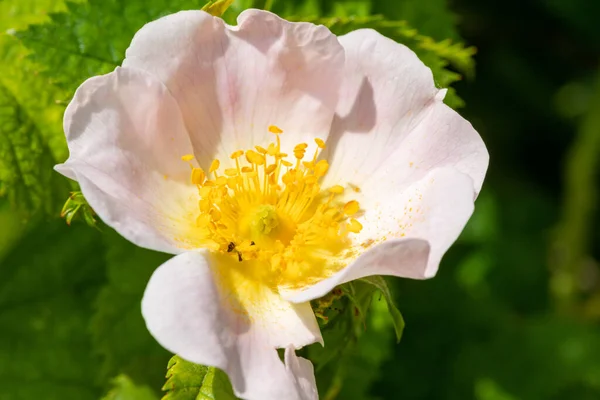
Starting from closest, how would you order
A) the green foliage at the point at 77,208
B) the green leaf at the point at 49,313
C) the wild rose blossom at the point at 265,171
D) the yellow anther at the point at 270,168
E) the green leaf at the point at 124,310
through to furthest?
the wild rose blossom at the point at 265,171 → the green foliage at the point at 77,208 → the yellow anther at the point at 270,168 → the green leaf at the point at 124,310 → the green leaf at the point at 49,313

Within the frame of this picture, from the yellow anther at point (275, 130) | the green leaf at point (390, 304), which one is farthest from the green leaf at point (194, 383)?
the yellow anther at point (275, 130)

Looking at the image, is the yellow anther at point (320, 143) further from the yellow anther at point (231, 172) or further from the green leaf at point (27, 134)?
the green leaf at point (27, 134)

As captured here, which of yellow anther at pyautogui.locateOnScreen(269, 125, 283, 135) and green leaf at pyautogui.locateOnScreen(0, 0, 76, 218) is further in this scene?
green leaf at pyautogui.locateOnScreen(0, 0, 76, 218)

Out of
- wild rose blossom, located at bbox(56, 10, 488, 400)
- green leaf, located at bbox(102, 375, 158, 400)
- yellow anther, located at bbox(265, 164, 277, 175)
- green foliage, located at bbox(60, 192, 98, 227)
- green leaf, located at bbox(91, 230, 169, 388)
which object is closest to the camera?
wild rose blossom, located at bbox(56, 10, 488, 400)

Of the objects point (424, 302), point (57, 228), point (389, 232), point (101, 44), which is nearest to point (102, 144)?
point (101, 44)

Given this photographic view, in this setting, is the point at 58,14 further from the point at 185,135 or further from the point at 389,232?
the point at 389,232

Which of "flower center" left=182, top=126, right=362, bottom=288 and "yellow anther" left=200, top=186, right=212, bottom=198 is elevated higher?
"yellow anther" left=200, top=186, right=212, bottom=198

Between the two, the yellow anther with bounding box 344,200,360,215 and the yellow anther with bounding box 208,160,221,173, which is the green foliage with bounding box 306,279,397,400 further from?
the yellow anther with bounding box 208,160,221,173

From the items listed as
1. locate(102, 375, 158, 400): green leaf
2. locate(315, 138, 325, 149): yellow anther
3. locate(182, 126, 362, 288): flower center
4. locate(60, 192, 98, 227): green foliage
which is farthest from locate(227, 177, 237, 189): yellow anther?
locate(102, 375, 158, 400): green leaf
